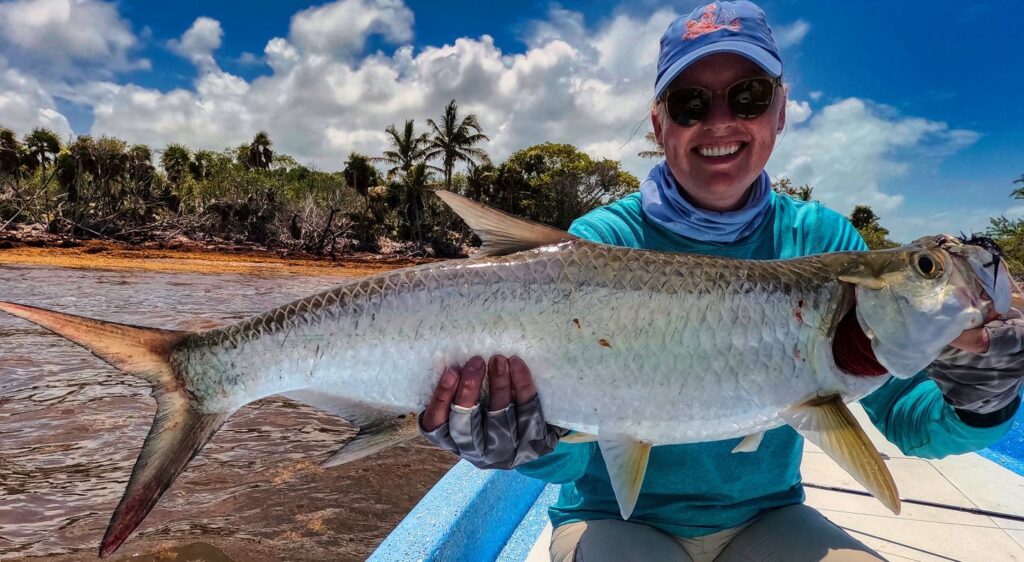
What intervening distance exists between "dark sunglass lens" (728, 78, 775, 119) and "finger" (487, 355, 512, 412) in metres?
1.62

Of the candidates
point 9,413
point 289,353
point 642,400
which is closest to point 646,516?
point 642,400

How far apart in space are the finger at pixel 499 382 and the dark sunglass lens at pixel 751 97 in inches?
63.8

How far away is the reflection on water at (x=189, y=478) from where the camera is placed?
13.8 ft

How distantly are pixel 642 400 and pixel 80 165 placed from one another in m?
42.0

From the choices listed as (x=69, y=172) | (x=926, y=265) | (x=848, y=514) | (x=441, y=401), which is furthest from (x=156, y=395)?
(x=69, y=172)

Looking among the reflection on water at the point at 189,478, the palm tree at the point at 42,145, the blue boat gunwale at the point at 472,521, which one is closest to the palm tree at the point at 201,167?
the palm tree at the point at 42,145

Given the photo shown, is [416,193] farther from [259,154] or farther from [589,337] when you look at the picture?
[589,337]

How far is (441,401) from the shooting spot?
204 cm

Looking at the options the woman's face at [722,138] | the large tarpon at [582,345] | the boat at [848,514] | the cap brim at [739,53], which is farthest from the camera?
the boat at [848,514]

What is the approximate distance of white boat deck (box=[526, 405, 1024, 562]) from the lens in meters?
3.21

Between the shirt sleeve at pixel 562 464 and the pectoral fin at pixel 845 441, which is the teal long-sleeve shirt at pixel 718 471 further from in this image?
the pectoral fin at pixel 845 441

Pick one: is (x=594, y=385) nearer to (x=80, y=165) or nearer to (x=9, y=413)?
(x=9, y=413)

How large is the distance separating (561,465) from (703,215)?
131cm

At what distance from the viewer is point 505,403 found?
79.4 inches
